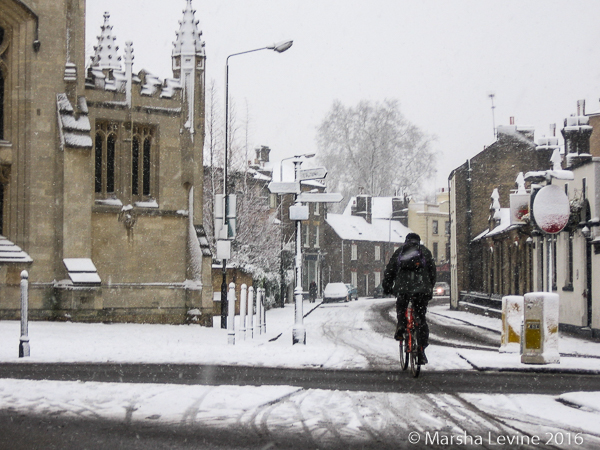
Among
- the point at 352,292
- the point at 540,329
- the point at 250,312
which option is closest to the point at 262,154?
the point at 352,292

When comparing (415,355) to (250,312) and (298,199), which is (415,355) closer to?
(298,199)

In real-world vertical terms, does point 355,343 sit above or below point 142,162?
below

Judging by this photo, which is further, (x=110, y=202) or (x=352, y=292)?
(x=352, y=292)

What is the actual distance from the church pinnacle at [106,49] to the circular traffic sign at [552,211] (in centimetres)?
1989

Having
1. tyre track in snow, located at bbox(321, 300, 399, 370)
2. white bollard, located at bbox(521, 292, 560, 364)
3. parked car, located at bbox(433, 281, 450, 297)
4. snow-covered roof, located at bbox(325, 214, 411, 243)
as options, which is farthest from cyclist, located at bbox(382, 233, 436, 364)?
parked car, located at bbox(433, 281, 450, 297)

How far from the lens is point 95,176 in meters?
24.2

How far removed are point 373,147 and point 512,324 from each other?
51635 mm

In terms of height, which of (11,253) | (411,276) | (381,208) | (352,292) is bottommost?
(352,292)

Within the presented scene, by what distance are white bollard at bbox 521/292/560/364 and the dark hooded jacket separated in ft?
8.41

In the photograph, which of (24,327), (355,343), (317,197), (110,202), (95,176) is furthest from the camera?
(95,176)

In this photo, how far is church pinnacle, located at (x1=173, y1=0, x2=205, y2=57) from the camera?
25406 millimetres

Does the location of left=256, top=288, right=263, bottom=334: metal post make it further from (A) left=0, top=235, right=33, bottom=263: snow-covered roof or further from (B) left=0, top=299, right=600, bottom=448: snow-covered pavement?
(B) left=0, top=299, right=600, bottom=448: snow-covered pavement

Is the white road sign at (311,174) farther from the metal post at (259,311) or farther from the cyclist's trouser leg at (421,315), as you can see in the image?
the cyclist's trouser leg at (421,315)

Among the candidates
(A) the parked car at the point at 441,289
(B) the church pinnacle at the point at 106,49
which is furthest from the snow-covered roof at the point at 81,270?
(A) the parked car at the point at 441,289
